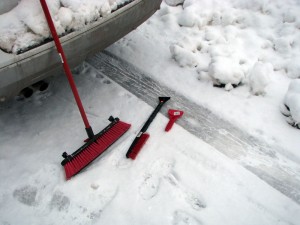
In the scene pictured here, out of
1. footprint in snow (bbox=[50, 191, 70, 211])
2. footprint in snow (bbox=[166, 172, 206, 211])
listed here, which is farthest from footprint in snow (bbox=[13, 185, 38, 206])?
footprint in snow (bbox=[166, 172, 206, 211])

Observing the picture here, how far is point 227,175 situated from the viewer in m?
2.24

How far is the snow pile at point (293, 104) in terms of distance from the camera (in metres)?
2.57

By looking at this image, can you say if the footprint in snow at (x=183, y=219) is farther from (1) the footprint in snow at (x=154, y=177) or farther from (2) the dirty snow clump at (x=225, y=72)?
Answer: (2) the dirty snow clump at (x=225, y=72)

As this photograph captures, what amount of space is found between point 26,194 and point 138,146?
893 mm

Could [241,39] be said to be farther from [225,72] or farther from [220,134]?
[220,134]

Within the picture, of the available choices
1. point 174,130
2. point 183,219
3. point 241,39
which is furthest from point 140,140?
point 241,39

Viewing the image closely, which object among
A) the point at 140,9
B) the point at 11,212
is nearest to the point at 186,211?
the point at 11,212

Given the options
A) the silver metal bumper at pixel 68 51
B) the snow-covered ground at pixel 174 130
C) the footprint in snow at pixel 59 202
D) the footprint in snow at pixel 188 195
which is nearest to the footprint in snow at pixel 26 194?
the snow-covered ground at pixel 174 130

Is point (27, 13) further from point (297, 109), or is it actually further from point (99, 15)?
point (297, 109)

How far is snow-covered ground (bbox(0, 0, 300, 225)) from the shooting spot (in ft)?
6.72

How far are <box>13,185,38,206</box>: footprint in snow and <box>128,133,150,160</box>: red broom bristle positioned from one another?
29.3 inches

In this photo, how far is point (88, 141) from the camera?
2443 mm

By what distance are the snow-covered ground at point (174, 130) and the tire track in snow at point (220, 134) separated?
0.21ft

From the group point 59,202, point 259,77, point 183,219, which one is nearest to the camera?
point 183,219
